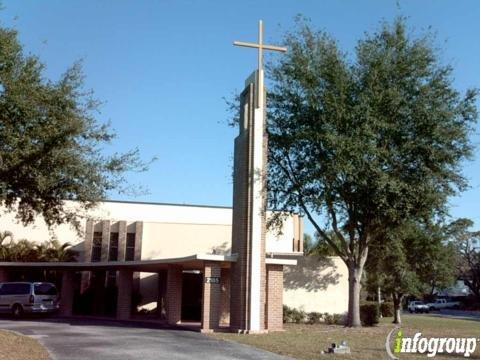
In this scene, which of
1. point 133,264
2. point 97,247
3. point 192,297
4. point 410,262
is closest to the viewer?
point 133,264

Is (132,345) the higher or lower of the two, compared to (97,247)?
lower

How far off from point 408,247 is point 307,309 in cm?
699

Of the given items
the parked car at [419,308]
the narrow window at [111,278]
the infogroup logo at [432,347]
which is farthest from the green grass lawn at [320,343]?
the parked car at [419,308]

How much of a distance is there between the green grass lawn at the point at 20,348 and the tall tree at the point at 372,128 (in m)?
12.0

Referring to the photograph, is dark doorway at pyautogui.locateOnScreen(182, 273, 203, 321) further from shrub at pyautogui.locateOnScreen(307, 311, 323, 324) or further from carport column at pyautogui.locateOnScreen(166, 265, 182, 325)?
Answer: shrub at pyautogui.locateOnScreen(307, 311, 323, 324)

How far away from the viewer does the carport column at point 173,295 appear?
2466 cm

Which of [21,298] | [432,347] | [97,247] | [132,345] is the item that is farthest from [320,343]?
[97,247]

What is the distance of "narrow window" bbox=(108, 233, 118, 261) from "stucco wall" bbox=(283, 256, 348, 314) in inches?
483

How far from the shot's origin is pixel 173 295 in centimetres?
2478

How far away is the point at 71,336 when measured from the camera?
57.8 feet

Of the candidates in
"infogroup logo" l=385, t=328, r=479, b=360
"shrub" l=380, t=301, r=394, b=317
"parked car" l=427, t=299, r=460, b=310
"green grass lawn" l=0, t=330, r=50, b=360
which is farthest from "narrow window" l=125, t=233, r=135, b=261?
"parked car" l=427, t=299, r=460, b=310

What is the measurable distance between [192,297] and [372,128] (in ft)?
45.5

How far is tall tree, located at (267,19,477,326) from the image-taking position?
875 inches

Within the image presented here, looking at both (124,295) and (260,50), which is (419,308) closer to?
(124,295)
